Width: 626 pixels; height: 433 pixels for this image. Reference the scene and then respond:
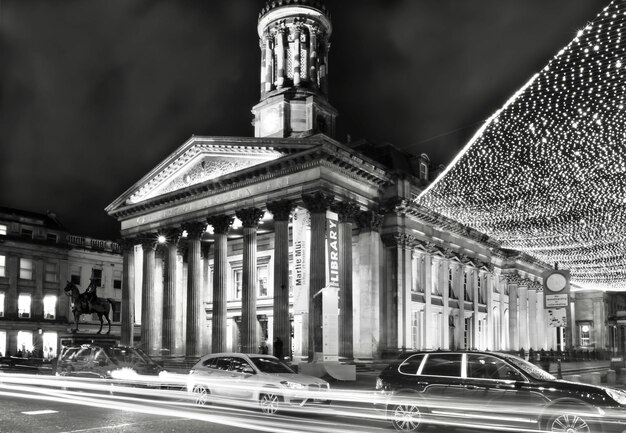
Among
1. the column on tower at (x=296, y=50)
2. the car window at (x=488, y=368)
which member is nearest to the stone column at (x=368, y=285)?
the column on tower at (x=296, y=50)

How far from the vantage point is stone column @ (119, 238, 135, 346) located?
1654 inches

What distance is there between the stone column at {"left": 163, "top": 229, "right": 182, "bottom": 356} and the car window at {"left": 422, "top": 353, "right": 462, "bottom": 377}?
28.5 m

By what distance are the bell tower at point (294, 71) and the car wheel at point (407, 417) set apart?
28.9m

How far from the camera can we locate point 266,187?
1359 inches

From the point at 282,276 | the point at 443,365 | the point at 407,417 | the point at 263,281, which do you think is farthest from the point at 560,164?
the point at 263,281

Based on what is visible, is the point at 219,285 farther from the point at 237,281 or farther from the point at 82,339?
the point at 237,281

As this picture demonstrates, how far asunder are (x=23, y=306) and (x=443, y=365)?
5401 cm

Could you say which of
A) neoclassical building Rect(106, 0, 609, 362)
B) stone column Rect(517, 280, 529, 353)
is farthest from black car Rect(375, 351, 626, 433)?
stone column Rect(517, 280, 529, 353)

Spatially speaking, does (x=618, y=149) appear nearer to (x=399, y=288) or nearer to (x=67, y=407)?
(x=67, y=407)

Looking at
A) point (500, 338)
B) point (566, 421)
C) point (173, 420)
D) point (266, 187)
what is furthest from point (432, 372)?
point (500, 338)

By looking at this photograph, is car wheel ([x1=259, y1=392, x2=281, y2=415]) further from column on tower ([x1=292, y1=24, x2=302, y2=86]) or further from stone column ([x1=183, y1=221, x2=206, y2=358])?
column on tower ([x1=292, y1=24, x2=302, y2=86])

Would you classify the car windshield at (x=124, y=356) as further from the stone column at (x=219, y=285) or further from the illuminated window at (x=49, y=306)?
the illuminated window at (x=49, y=306)

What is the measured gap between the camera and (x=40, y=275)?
60.7m

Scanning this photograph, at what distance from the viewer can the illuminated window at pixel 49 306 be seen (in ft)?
200
